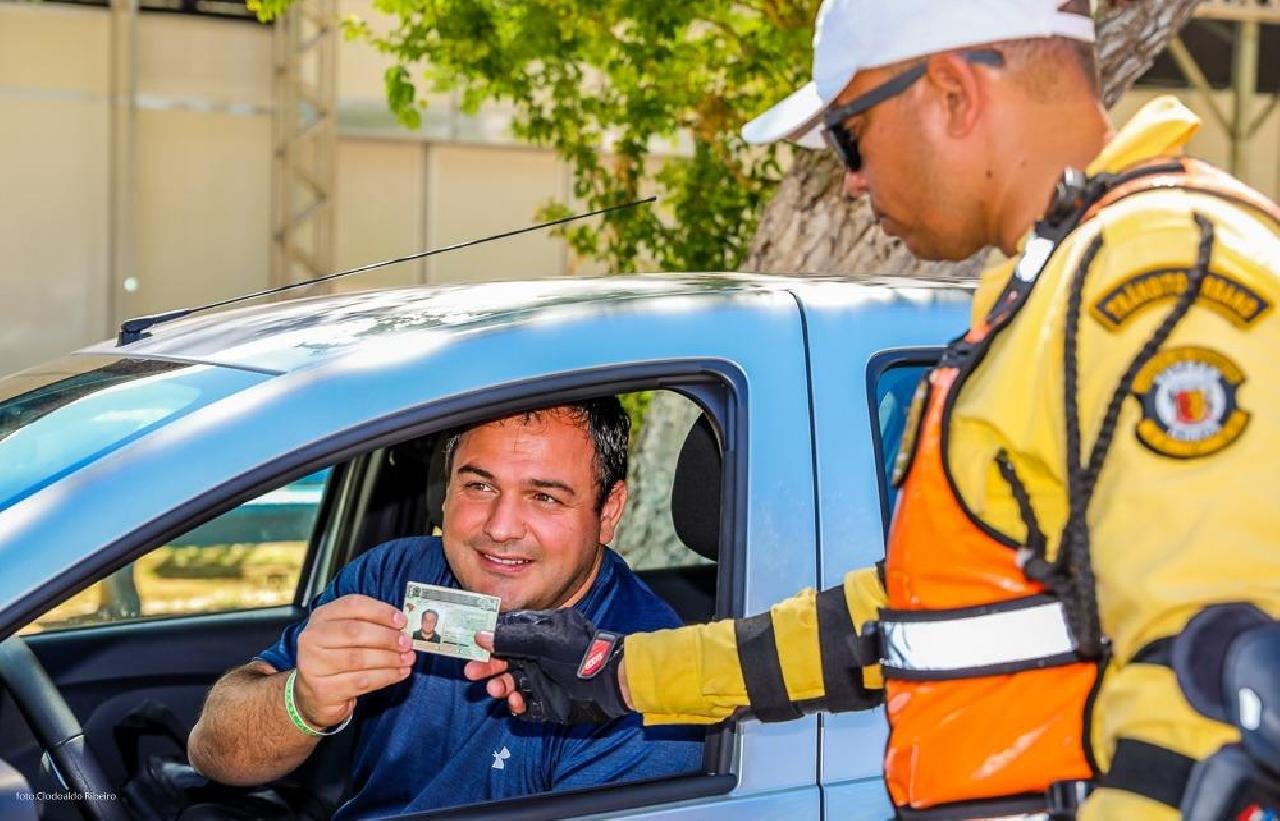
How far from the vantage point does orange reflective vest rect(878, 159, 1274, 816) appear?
4.50ft

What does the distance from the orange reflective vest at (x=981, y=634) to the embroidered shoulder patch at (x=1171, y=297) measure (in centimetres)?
12

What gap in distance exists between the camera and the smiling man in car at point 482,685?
224 cm

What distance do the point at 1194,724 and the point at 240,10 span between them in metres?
Answer: 15.4

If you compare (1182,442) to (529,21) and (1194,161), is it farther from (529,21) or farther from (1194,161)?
(529,21)

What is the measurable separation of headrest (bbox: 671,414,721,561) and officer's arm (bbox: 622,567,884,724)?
1.21ft

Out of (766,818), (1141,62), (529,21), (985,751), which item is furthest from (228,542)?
(985,751)

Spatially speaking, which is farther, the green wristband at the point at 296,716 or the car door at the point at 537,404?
the green wristband at the point at 296,716

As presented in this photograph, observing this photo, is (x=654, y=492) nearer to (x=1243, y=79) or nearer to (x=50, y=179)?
(x=50, y=179)

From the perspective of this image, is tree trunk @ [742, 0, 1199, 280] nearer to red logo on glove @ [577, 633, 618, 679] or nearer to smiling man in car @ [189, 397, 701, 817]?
smiling man in car @ [189, 397, 701, 817]

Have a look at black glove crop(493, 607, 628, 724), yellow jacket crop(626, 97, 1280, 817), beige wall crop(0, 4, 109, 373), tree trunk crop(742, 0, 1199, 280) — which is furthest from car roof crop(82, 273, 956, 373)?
beige wall crop(0, 4, 109, 373)

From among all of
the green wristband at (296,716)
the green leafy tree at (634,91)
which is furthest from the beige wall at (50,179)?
the green wristband at (296,716)

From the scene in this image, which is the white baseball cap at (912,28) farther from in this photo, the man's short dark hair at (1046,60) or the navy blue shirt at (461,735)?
the navy blue shirt at (461,735)

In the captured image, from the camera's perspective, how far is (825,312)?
223 centimetres

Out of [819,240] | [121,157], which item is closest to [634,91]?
[819,240]
